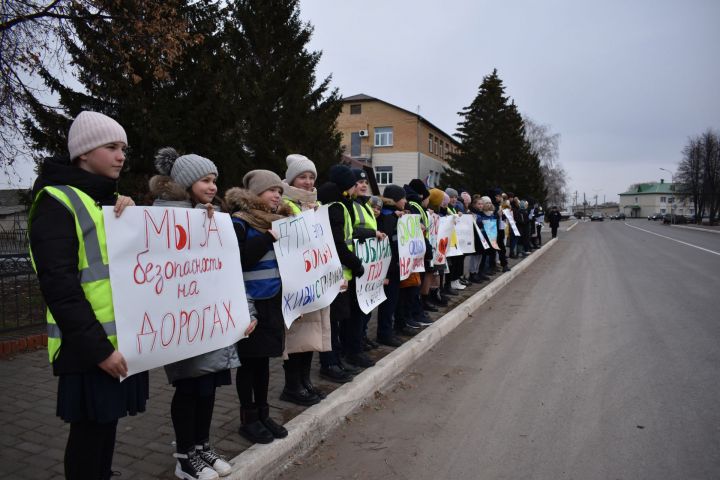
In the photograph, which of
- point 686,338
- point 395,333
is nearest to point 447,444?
point 395,333

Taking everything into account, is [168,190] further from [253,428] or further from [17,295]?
[17,295]

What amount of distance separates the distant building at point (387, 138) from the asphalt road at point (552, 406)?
3971cm

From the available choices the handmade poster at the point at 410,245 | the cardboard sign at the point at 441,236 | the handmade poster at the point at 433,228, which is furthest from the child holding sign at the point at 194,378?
the cardboard sign at the point at 441,236

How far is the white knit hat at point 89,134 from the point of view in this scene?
7.32ft

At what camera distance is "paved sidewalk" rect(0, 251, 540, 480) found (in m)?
3.06

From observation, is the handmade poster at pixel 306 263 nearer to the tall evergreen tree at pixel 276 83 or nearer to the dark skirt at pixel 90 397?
the dark skirt at pixel 90 397

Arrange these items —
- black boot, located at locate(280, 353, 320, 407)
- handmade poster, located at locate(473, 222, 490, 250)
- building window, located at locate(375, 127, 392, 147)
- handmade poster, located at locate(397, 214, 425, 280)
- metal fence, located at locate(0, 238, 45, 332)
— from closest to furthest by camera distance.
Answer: black boot, located at locate(280, 353, 320, 407)
handmade poster, located at locate(397, 214, 425, 280)
metal fence, located at locate(0, 238, 45, 332)
handmade poster, located at locate(473, 222, 490, 250)
building window, located at locate(375, 127, 392, 147)

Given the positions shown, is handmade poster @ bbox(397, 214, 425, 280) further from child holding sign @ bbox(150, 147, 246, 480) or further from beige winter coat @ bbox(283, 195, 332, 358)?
child holding sign @ bbox(150, 147, 246, 480)

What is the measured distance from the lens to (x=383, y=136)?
157ft

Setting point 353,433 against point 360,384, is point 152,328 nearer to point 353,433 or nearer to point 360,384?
point 353,433

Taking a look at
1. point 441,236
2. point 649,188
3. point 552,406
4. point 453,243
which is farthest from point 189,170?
point 649,188

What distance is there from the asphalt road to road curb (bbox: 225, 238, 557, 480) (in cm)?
10

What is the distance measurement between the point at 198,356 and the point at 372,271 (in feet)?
8.82

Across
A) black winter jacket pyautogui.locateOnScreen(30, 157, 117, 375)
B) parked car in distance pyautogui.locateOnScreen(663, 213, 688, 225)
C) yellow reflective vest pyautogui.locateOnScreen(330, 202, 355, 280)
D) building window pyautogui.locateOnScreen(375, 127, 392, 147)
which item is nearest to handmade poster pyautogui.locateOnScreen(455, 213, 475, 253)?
yellow reflective vest pyautogui.locateOnScreen(330, 202, 355, 280)
